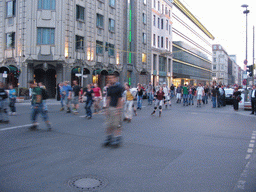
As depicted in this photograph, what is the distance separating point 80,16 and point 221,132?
82.1ft

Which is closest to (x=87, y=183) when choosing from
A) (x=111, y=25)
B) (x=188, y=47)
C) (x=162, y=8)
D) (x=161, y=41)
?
(x=111, y=25)

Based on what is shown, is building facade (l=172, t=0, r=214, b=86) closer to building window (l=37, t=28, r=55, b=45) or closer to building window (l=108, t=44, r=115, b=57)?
building window (l=108, t=44, r=115, b=57)

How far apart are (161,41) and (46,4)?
27417 millimetres

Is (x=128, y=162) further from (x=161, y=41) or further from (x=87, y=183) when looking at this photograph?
(x=161, y=41)

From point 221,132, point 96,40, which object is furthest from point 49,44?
point 221,132

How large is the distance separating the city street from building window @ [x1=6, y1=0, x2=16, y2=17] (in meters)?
23.6

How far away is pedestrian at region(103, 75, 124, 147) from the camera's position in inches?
285

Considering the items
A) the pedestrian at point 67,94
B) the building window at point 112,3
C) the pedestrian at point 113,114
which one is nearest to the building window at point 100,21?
the building window at point 112,3

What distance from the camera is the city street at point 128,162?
4.53 metres

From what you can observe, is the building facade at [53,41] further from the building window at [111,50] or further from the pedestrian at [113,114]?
the pedestrian at [113,114]

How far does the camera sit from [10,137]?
26.8 ft

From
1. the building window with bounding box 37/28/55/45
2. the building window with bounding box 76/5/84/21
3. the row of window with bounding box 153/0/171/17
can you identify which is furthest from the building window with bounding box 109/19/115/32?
the row of window with bounding box 153/0/171/17

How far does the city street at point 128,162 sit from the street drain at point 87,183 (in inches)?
0.6

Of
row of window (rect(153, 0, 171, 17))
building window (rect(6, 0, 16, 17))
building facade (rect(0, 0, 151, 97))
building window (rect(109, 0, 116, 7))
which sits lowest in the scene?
building facade (rect(0, 0, 151, 97))
